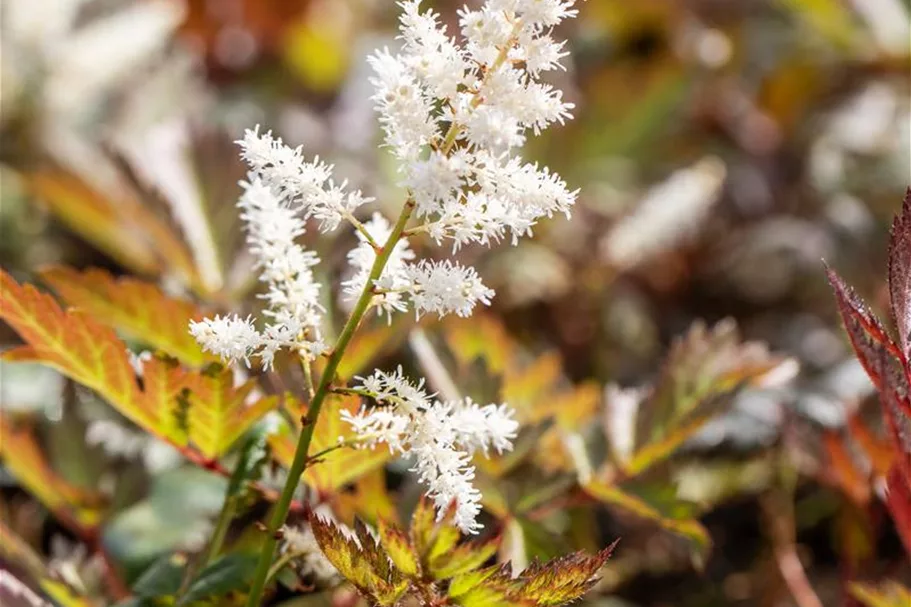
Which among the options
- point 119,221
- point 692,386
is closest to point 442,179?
point 692,386

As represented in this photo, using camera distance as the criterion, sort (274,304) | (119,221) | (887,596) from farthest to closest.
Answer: (119,221)
(887,596)
(274,304)

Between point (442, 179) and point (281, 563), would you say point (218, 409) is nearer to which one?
point (281, 563)

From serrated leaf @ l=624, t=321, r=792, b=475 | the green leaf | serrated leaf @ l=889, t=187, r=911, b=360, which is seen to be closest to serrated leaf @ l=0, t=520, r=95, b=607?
the green leaf

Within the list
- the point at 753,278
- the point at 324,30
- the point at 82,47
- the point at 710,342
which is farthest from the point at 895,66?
the point at 82,47

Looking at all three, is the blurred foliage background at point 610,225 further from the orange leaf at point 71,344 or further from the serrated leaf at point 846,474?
the orange leaf at point 71,344

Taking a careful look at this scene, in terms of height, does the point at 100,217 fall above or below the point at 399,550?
above

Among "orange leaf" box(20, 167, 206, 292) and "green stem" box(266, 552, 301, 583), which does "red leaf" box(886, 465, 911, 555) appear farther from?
"orange leaf" box(20, 167, 206, 292)
